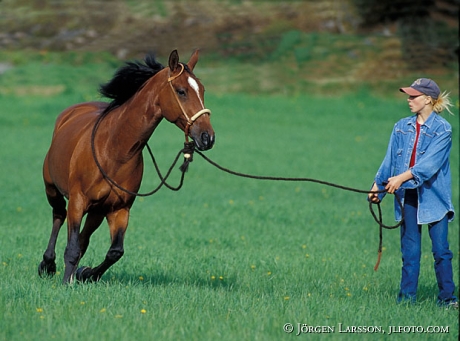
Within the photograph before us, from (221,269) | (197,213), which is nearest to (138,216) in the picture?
(197,213)

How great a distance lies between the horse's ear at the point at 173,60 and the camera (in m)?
6.67

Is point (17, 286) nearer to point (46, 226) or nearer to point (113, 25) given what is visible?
point (46, 226)

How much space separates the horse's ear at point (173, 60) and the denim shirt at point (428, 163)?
226 centimetres

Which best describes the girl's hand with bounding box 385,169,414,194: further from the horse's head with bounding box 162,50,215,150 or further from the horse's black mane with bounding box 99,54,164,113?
the horse's black mane with bounding box 99,54,164,113

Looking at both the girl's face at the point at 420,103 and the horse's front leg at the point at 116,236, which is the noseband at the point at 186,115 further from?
the girl's face at the point at 420,103

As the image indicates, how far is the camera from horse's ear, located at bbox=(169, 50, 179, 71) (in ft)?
21.9

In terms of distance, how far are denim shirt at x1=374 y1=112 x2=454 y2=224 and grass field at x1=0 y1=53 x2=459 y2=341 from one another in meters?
0.95

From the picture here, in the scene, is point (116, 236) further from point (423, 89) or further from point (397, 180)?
point (423, 89)

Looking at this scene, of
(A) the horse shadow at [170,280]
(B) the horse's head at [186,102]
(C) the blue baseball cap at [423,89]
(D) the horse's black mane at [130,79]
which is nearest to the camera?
(B) the horse's head at [186,102]

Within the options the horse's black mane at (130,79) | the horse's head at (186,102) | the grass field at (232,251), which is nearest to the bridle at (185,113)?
the horse's head at (186,102)

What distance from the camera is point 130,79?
24.7 ft

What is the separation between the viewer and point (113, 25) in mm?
41156

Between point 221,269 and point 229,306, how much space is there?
2.44 meters

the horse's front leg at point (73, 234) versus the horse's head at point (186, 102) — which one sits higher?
the horse's head at point (186, 102)
